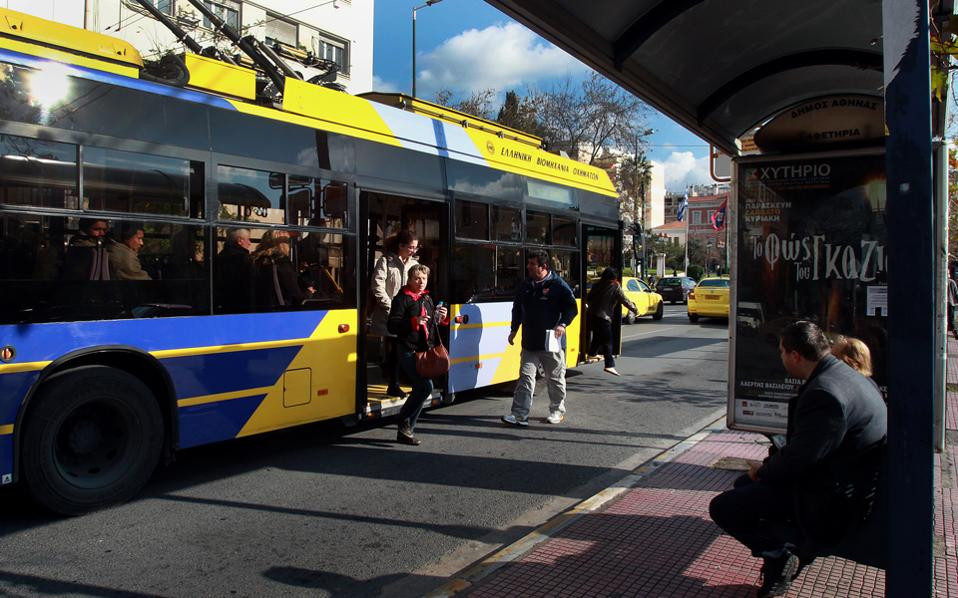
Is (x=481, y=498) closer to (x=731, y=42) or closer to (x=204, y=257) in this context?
(x=204, y=257)

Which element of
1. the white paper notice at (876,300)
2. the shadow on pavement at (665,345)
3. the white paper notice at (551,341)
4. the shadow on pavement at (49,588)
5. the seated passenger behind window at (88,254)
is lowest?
the shadow on pavement at (49,588)

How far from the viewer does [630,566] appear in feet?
13.2

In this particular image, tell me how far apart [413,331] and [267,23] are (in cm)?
2330

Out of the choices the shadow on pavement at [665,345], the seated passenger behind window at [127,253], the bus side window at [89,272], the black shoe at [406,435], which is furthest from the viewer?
the shadow on pavement at [665,345]

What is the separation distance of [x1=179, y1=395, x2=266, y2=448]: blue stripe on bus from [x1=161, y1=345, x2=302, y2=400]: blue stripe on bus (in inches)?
4.3

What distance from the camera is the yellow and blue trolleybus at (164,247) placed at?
4.51 m

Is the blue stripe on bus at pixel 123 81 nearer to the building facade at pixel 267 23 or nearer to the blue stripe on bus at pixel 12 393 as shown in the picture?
the blue stripe on bus at pixel 12 393

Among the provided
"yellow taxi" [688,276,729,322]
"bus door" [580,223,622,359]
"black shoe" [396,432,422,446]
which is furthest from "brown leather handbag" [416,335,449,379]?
"yellow taxi" [688,276,729,322]

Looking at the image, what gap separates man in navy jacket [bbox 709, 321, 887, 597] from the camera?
10.6 ft

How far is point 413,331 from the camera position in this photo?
22.1 ft

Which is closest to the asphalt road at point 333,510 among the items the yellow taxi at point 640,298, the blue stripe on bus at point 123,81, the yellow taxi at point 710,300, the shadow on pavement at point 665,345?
the blue stripe on bus at point 123,81

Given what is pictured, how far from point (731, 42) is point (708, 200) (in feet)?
420

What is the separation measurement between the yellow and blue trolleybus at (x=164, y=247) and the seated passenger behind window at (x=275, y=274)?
1.0 inches

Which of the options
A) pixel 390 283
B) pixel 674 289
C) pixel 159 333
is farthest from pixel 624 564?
pixel 674 289
